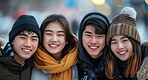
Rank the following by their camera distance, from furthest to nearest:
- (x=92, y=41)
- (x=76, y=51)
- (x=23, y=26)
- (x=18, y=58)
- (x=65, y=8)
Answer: (x=65, y=8) < (x=76, y=51) < (x=92, y=41) < (x=18, y=58) < (x=23, y=26)

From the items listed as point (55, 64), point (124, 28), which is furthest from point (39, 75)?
point (124, 28)

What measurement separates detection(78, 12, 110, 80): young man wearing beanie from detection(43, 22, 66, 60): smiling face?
1.07 ft

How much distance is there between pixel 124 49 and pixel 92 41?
1.56 ft

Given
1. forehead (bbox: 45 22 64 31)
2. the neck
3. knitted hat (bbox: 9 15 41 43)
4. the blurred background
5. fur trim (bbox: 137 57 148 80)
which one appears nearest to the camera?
fur trim (bbox: 137 57 148 80)

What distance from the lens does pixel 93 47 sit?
2.55m

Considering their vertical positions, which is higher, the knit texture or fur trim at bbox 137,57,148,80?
the knit texture

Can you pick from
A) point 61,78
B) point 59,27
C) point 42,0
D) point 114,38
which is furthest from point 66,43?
point 42,0

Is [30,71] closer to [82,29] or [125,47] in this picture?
[82,29]

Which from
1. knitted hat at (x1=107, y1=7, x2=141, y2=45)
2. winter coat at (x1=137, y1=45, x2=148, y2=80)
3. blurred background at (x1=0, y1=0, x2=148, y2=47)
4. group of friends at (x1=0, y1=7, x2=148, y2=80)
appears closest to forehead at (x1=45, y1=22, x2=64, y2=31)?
group of friends at (x1=0, y1=7, x2=148, y2=80)

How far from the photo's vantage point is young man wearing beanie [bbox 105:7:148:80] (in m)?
2.29

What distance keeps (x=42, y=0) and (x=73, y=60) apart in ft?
25.1

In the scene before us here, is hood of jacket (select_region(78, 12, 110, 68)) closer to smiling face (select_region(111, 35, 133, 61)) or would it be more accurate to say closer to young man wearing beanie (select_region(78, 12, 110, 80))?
young man wearing beanie (select_region(78, 12, 110, 80))

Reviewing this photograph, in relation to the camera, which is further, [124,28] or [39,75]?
[39,75]

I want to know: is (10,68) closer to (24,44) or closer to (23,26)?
(24,44)
